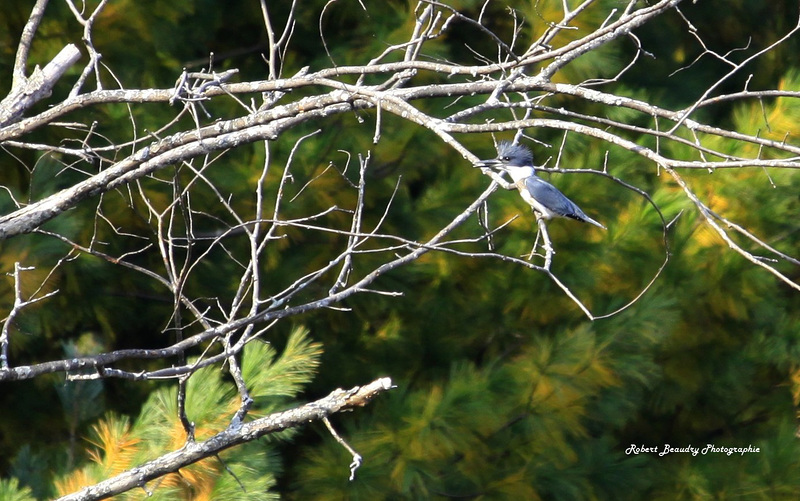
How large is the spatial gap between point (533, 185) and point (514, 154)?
0.10 metres

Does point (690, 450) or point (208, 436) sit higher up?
point (208, 436)

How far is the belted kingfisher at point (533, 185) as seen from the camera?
206 cm

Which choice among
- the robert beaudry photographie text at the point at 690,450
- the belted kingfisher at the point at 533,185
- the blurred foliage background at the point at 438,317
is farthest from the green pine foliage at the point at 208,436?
the robert beaudry photographie text at the point at 690,450

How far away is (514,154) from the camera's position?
213 cm

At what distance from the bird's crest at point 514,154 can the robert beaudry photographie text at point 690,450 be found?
1394 millimetres

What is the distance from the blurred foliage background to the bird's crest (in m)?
0.27

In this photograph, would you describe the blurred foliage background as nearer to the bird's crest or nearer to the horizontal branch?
the horizontal branch

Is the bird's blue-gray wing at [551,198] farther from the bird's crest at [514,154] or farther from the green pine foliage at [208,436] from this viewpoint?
the green pine foliage at [208,436]

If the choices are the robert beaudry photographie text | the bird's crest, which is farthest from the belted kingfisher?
the robert beaudry photographie text

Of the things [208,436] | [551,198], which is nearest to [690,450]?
[551,198]

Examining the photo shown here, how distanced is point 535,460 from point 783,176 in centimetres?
130

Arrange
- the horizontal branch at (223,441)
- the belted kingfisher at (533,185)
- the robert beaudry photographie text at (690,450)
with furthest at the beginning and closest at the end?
1. the robert beaudry photographie text at (690,450)
2. the belted kingfisher at (533,185)
3. the horizontal branch at (223,441)

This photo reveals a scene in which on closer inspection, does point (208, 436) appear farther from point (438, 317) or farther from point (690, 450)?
point (690, 450)

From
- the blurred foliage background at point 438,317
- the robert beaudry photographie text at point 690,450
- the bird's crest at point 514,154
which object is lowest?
the robert beaudry photographie text at point 690,450
